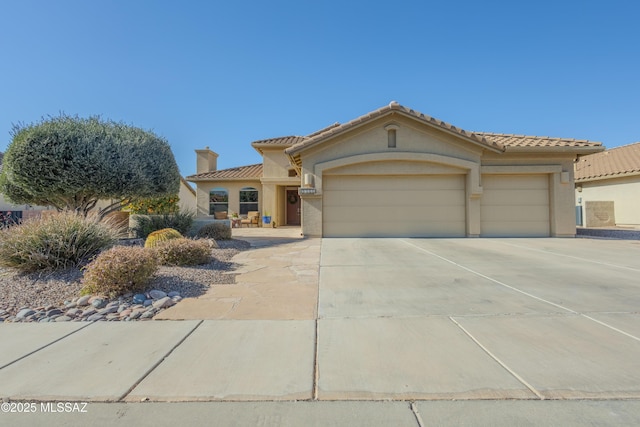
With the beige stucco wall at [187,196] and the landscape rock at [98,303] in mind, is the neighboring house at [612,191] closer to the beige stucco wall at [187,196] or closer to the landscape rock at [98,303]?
the landscape rock at [98,303]

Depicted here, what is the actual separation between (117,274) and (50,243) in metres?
2.21

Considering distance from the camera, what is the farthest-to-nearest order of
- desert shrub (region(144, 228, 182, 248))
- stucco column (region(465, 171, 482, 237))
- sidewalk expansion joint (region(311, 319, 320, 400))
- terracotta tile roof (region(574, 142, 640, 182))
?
terracotta tile roof (region(574, 142, 640, 182))
stucco column (region(465, 171, 482, 237))
desert shrub (region(144, 228, 182, 248))
sidewalk expansion joint (region(311, 319, 320, 400))

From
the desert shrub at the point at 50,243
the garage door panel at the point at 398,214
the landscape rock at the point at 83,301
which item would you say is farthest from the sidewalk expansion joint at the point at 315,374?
the garage door panel at the point at 398,214

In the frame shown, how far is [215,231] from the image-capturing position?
443 inches

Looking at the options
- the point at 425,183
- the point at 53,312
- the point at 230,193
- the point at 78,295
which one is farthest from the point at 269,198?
the point at 53,312

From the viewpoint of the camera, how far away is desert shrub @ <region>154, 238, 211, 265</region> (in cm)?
688

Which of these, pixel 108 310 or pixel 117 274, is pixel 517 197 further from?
pixel 108 310

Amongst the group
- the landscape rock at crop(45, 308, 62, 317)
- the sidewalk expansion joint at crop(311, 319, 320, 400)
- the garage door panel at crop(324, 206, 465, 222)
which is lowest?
the sidewalk expansion joint at crop(311, 319, 320, 400)

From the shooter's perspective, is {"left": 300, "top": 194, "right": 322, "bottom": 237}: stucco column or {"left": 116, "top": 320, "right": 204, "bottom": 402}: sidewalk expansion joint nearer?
{"left": 116, "top": 320, "right": 204, "bottom": 402}: sidewalk expansion joint

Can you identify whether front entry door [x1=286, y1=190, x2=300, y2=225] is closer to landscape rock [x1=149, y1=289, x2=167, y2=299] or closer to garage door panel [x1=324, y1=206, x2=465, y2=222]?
garage door panel [x1=324, y1=206, x2=465, y2=222]

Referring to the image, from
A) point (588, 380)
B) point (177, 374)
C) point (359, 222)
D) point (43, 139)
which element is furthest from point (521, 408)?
point (43, 139)

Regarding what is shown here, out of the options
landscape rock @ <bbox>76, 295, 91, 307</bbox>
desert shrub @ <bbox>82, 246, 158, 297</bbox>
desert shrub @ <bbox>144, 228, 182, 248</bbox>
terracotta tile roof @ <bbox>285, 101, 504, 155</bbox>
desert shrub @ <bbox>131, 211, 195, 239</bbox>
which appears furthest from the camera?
terracotta tile roof @ <bbox>285, 101, 504, 155</bbox>

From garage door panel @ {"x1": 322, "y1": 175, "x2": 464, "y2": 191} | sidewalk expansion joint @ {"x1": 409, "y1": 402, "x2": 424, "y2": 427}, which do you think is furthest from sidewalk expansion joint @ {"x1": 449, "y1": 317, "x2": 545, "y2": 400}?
garage door panel @ {"x1": 322, "y1": 175, "x2": 464, "y2": 191}

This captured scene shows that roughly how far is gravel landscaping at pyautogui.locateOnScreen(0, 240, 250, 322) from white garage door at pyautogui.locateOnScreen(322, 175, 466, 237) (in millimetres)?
7124
